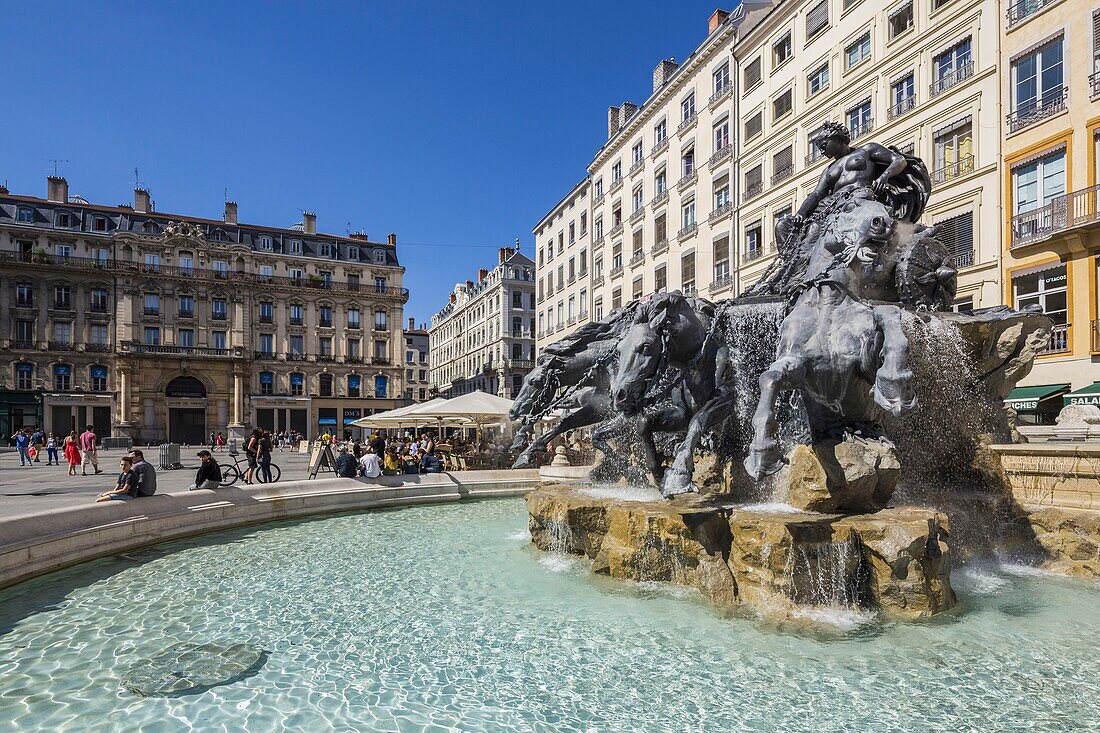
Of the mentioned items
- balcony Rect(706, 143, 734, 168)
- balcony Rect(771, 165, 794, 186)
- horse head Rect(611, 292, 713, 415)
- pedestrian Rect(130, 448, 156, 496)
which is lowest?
pedestrian Rect(130, 448, 156, 496)

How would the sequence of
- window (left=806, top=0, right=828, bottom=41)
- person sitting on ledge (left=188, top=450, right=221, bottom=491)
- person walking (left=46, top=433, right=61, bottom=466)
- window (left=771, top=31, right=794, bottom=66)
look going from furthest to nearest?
window (left=771, top=31, right=794, bottom=66)
window (left=806, top=0, right=828, bottom=41)
person walking (left=46, top=433, right=61, bottom=466)
person sitting on ledge (left=188, top=450, right=221, bottom=491)

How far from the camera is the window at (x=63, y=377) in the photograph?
5319 cm

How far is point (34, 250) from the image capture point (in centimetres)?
5359

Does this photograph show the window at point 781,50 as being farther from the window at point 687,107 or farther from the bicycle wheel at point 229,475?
the bicycle wheel at point 229,475

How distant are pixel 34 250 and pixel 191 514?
5990 centimetres

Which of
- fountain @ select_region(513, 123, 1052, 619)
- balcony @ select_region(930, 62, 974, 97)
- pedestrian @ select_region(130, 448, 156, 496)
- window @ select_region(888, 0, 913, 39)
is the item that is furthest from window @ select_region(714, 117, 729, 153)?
pedestrian @ select_region(130, 448, 156, 496)

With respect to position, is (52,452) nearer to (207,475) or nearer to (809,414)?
(207,475)

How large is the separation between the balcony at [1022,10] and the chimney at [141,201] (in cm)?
6785

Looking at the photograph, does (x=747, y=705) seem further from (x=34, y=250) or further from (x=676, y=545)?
(x=34, y=250)

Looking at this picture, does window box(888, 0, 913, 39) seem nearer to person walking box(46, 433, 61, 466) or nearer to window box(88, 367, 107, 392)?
person walking box(46, 433, 61, 466)

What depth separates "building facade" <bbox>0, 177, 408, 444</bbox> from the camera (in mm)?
53312

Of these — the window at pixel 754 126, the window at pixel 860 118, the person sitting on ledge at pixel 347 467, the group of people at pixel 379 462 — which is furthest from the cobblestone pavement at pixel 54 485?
the window at pixel 754 126

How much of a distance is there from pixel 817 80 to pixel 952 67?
7.14 metres

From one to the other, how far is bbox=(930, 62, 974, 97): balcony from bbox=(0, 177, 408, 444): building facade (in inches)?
1911
